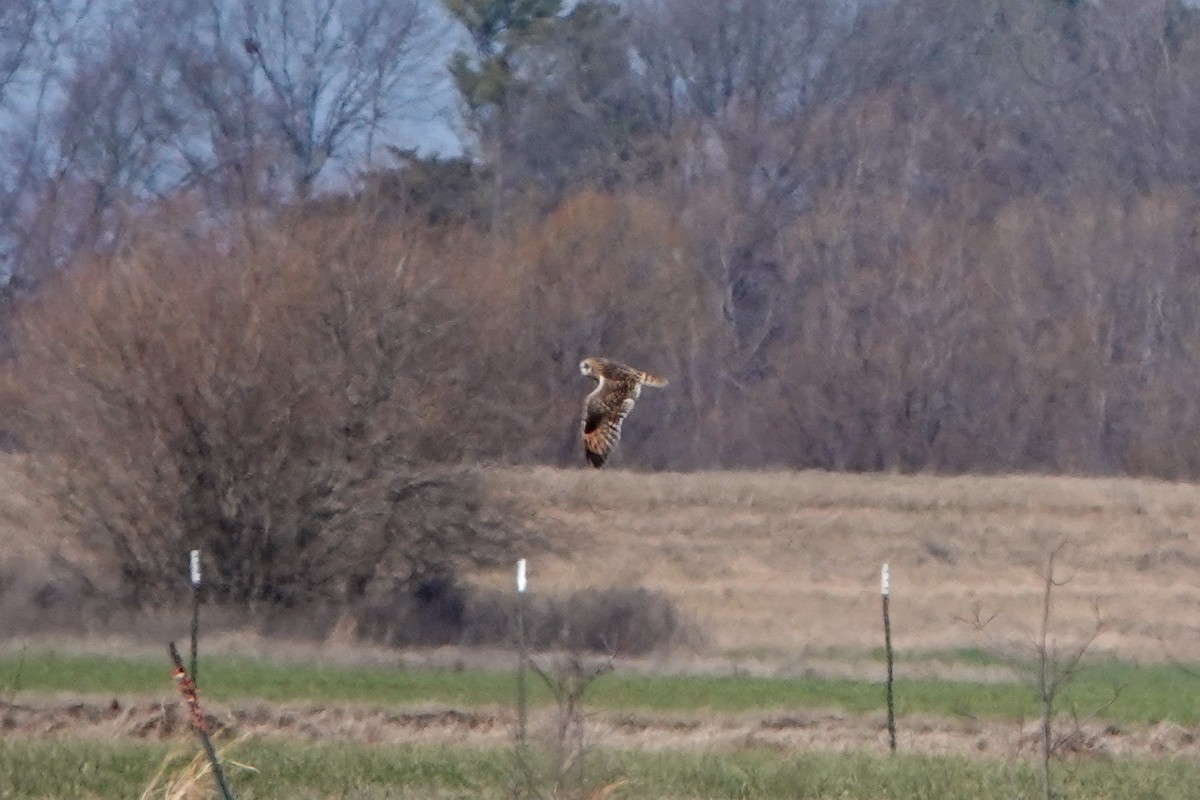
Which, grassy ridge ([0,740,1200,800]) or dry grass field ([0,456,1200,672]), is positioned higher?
dry grass field ([0,456,1200,672])

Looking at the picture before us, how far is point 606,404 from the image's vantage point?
14039 mm

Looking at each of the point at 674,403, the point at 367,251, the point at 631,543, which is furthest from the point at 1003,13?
the point at 367,251

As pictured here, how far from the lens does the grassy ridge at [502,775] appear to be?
14.8 m

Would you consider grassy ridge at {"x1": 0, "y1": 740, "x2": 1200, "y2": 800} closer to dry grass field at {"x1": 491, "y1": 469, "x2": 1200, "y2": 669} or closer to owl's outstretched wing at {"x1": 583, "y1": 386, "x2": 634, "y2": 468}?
owl's outstretched wing at {"x1": 583, "y1": 386, "x2": 634, "y2": 468}

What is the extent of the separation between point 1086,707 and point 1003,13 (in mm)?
51529

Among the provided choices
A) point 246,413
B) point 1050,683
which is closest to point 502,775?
point 1050,683

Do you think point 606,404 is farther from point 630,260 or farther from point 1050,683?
point 630,260

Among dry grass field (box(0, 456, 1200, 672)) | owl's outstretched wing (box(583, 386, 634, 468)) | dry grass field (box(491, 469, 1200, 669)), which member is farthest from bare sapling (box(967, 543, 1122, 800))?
dry grass field (box(0, 456, 1200, 672))

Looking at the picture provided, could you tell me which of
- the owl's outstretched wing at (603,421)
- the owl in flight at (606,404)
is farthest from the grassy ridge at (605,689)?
the owl's outstretched wing at (603,421)

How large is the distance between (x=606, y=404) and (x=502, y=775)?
2.96 m

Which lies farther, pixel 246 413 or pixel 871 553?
pixel 871 553

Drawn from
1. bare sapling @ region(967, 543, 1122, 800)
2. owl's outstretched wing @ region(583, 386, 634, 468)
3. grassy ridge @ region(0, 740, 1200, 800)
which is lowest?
grassy ridge @ region(0, 740, 1200, 800)

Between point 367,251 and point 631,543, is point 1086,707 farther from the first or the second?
→ point 631,543

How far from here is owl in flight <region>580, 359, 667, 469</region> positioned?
540 inches
